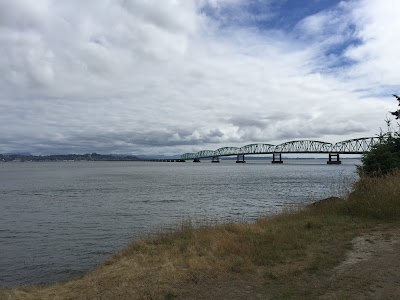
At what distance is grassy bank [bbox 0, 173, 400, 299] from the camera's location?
981 centimetres

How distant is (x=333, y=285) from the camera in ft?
30.2

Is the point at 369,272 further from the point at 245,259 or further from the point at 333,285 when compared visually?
the point at 245,259

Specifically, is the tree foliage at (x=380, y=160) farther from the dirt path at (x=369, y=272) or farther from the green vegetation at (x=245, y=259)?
the dirt path at (x=369, y=272)

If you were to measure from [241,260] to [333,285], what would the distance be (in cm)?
337

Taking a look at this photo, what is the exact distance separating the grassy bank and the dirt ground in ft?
0.09

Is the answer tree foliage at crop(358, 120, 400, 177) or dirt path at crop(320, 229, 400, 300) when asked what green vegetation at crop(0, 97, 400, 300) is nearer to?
dirt path at crop(320, 229, 400, 300)

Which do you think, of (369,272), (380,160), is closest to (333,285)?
(369,272)

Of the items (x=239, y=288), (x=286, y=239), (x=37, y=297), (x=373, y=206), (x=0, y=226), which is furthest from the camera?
(x=0, y=226)

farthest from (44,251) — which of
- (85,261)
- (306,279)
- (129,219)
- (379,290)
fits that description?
(379,290)

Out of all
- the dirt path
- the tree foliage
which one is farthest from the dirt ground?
the tree foliage

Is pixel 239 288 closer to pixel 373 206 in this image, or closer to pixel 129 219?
pixel 373 206

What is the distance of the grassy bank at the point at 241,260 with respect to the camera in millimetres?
9812

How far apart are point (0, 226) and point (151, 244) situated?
20.4m

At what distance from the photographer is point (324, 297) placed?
8570 millimetres
